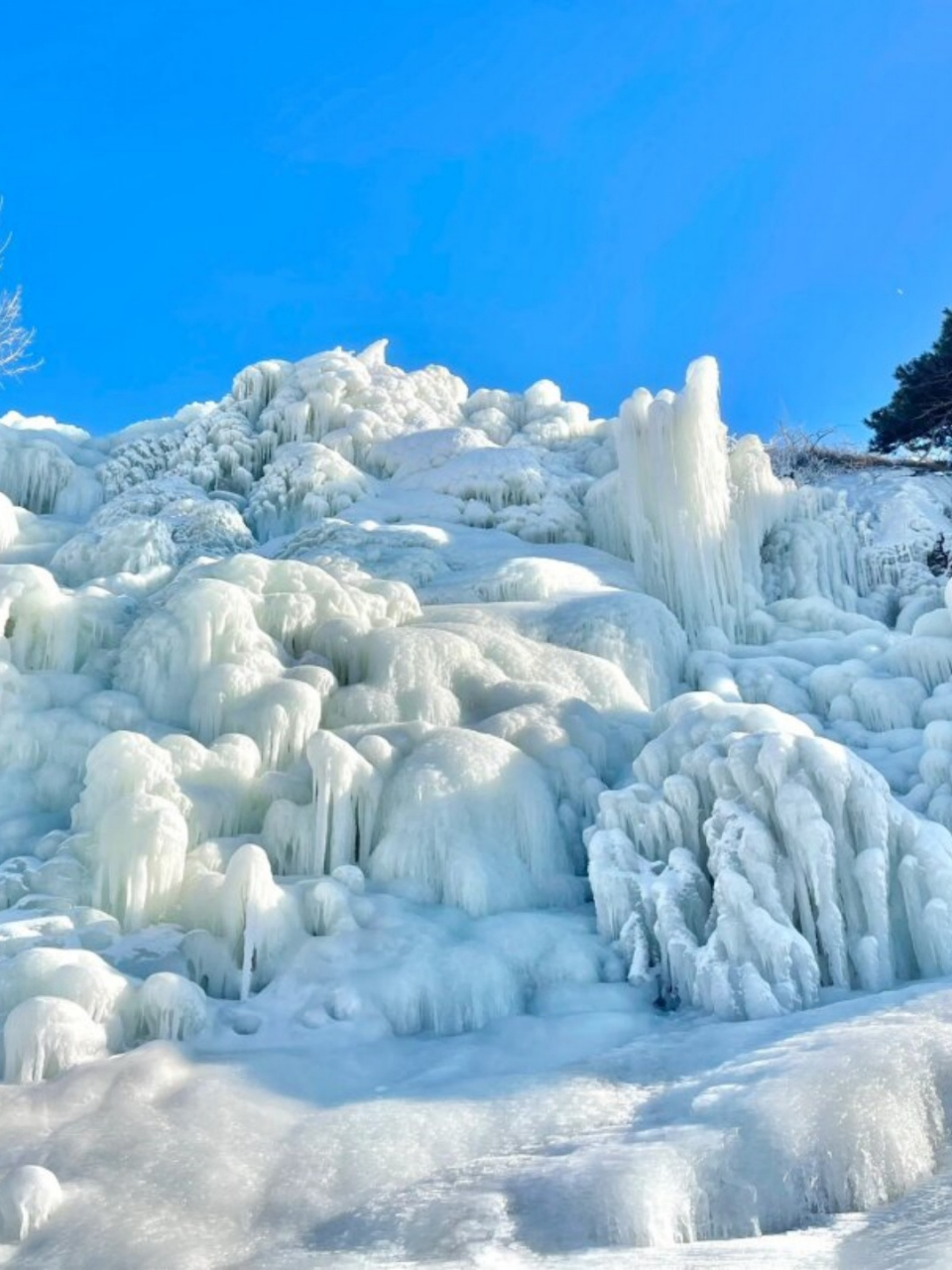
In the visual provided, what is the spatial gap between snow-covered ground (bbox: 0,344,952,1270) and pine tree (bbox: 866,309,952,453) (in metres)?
6.24

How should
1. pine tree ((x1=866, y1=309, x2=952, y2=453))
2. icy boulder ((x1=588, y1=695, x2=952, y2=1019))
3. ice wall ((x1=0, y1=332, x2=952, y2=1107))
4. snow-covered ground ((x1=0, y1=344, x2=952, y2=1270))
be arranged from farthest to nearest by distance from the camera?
pine tree ((x1=866, y1=309, x2=952, y2=453)) → ice wall ((x1=0, y1=332, x2=952, y2=1107)) → icy boulder ((x1=588, y1=695, x2=952, y2=1019)) → snow-covered ground ((x1=0, y1=344, x2=952, y2=1270))

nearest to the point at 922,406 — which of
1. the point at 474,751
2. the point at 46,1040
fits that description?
the point at 474,751

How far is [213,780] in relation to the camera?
9.63 m

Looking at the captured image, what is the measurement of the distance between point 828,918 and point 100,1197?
16.3 feet

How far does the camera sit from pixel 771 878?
310 inches

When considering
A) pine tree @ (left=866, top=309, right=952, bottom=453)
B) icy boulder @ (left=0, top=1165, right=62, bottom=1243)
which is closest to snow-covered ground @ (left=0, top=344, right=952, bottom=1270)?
icy boulder @ (left=0, top=1165, right=62, bottom=1243)

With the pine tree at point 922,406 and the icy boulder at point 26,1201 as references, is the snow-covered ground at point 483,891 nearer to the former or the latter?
the icy boulder at point 26,1201

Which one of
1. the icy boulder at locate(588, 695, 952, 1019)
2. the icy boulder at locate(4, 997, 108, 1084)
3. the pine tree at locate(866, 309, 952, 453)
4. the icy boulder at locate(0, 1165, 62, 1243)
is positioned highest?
the pine tree at locate(866, 309, 952, 453)

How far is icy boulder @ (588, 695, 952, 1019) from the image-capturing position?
7457 millimetres

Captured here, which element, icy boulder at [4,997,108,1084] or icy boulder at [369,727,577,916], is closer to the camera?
icy boulder at [4,997,108,1084]

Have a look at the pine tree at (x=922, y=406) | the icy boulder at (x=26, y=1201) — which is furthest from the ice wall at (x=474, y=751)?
the pine tree at (x=922, y=406)

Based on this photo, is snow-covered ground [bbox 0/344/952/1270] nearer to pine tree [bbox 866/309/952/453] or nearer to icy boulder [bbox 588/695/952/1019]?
icy boulder [bbox 588/695/952/1019]

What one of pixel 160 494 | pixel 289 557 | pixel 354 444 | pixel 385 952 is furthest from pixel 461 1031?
pixel 354 444

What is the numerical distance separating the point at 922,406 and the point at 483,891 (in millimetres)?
17592
